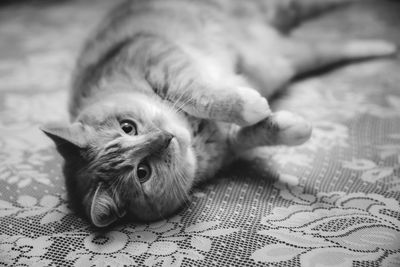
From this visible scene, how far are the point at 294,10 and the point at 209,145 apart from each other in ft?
2.74

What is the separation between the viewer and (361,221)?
0.92 meters

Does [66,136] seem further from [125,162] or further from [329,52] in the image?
[329,52]

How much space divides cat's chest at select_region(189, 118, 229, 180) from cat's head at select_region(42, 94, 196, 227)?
0.09 m

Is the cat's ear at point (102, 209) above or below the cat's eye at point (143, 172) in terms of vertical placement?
below

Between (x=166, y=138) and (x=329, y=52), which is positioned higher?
(x=329, y=52)

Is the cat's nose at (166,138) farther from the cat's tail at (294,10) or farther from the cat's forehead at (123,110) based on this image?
the cat's tail at (294,10)

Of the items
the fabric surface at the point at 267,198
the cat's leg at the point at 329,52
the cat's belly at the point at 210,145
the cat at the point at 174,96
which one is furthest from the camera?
the cat's leg at the point at 329,52

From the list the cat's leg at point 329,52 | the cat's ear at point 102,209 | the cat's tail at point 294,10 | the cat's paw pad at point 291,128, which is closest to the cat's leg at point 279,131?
the cat's paw pad at point 291,128

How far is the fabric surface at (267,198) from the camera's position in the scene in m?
0.86

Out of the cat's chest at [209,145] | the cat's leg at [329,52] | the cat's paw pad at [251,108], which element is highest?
the cat's leg at [329,52]

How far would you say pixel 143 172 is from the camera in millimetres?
982

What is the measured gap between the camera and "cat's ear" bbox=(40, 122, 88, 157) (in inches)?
36.9

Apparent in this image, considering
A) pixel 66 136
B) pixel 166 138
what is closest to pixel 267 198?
pixel 166 138

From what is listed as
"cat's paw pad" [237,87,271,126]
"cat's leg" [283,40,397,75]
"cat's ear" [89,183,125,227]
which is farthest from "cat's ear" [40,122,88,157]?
"cat's leg" [283,40,397,75]
